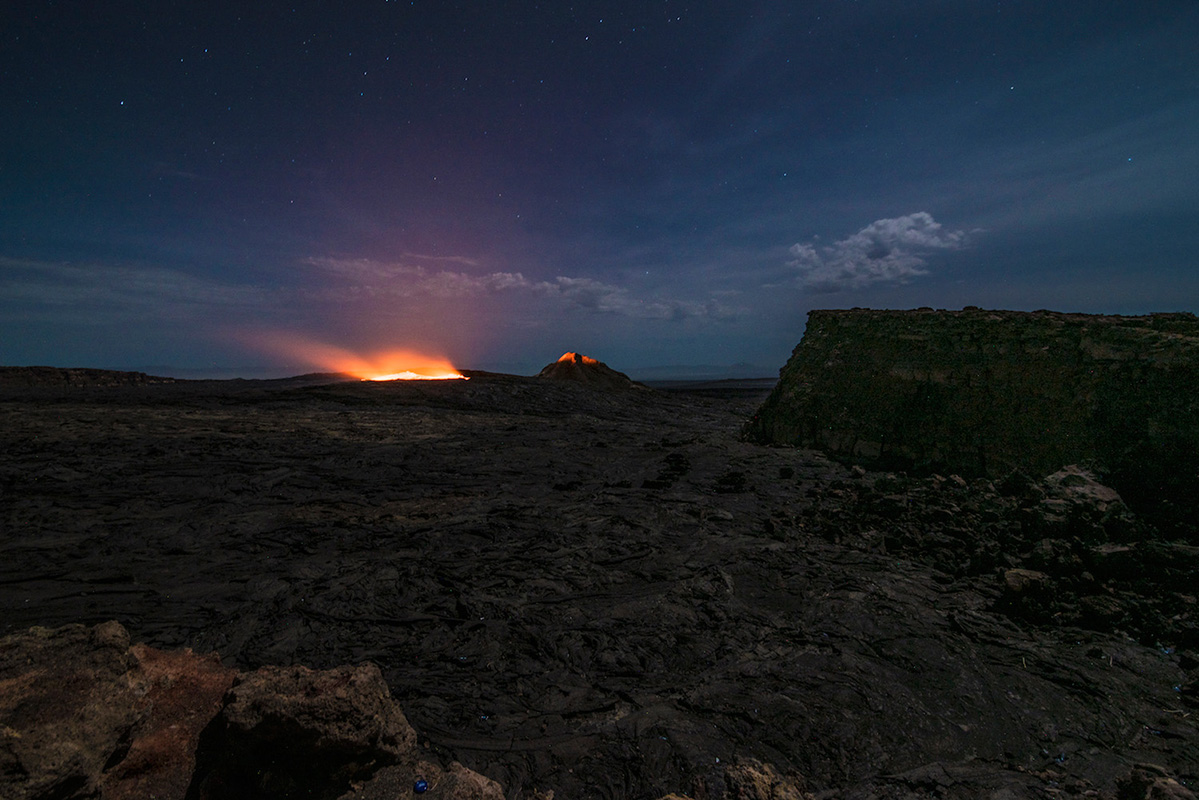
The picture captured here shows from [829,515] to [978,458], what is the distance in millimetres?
4361

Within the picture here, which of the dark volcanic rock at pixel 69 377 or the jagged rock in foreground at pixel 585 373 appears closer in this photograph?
the dark volcanic rock at pixel 69 377

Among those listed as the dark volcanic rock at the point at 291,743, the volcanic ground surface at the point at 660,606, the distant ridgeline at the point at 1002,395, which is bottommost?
the volcanic ground surface at the point at 660,606

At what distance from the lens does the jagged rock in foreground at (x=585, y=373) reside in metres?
35.5

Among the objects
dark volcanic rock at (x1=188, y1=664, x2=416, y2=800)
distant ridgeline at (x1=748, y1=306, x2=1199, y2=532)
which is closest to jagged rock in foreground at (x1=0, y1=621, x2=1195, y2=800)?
dark volcanic rock at (x1=188, y1=664, x2=416, y2=800)

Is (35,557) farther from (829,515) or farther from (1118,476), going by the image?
(1118,476)

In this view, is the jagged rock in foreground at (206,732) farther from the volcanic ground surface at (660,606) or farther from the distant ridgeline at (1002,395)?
the distant ridgeline at (1002,395)

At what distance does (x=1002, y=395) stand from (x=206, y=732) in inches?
490

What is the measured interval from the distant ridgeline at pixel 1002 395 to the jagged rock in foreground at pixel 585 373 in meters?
22.5

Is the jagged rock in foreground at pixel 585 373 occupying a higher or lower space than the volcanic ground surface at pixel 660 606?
higher

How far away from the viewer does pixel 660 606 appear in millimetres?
4961

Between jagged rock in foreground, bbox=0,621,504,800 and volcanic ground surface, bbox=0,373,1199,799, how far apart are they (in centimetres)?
79

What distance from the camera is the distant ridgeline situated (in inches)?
290

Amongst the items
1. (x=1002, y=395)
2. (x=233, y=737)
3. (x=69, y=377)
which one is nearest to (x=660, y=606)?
(x=233, y=737)

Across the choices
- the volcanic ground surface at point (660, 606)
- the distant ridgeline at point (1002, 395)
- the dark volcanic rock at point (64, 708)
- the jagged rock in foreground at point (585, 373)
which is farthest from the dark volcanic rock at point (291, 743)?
the jagged rock in foreground at point (585, 373)
